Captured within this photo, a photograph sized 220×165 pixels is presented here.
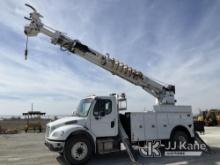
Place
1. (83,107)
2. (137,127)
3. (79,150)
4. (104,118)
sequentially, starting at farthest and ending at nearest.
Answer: (137,127), (83,107), (104,118), (79,150)

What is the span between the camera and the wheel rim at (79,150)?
33.5 ft

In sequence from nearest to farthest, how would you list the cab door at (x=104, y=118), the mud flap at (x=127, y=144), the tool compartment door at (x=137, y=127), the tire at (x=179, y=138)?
the mud flap at (x=127, y=144) → the cab door at (x=104, y=118) → the tool compartment door at (x=137, y=127) → the tire at (x=179, y=138)

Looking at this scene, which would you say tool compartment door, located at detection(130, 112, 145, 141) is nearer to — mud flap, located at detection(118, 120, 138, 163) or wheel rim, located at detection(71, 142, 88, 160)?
mud flap, located at detection(118, 120, 138, 163)

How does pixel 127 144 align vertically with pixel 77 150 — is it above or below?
above

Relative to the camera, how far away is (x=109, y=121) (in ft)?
37.5

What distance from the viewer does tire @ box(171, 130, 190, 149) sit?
512 inches

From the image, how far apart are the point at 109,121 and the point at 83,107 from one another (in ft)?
3.92

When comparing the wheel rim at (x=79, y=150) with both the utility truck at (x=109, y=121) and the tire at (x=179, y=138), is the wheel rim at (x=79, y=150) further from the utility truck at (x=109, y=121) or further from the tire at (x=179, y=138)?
the tire at (x=179, y=138)

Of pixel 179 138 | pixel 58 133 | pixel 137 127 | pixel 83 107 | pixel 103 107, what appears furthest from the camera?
pixel 179 138

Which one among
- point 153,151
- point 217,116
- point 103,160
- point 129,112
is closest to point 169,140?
point 153,151

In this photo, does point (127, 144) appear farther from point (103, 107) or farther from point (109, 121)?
point (103, 107)

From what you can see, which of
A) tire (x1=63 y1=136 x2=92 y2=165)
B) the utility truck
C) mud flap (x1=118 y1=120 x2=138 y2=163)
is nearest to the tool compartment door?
the utility truck

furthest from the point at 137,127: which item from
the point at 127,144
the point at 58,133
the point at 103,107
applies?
the point at 58,133

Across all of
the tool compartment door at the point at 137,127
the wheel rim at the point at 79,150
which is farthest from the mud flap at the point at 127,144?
the wheel rim at the point at 79,150
